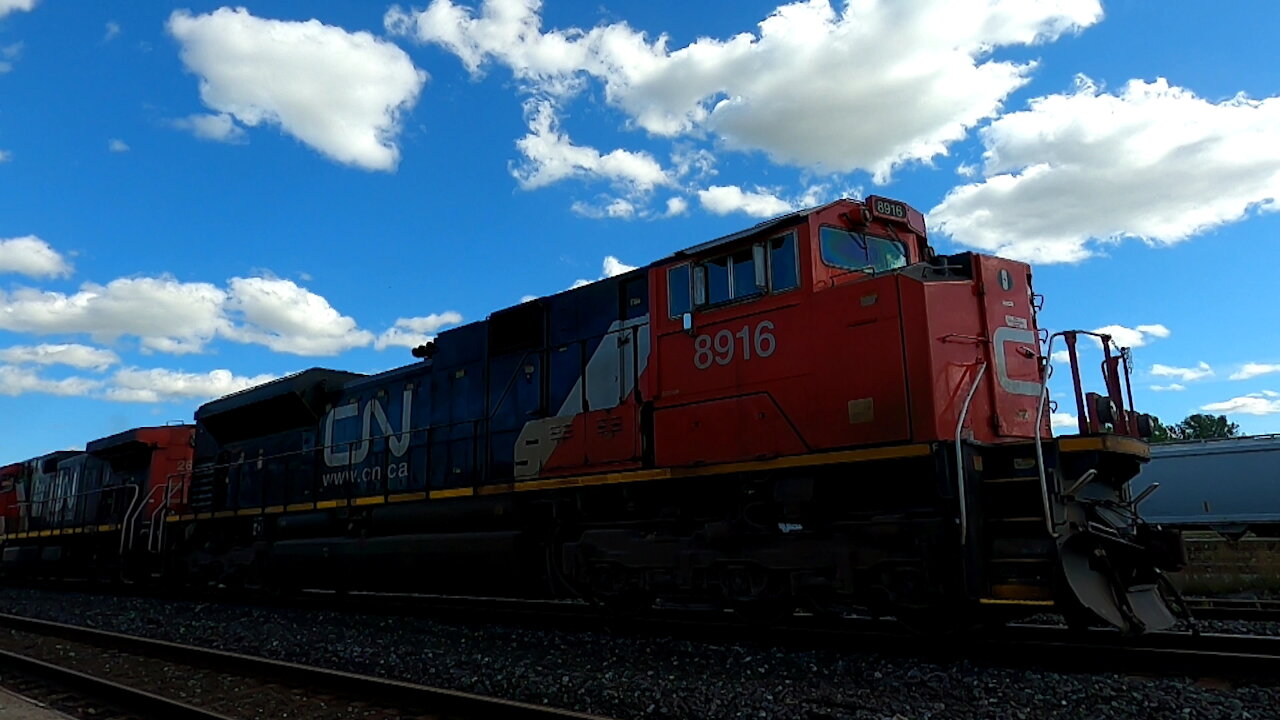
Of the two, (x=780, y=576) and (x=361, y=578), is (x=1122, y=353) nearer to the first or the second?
(x=780, y=576)

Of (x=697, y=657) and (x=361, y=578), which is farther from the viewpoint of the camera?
(x=361, y=578)

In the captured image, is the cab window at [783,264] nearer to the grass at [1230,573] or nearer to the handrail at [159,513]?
the grass at [1230,573]

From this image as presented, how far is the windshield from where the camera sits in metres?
7.29

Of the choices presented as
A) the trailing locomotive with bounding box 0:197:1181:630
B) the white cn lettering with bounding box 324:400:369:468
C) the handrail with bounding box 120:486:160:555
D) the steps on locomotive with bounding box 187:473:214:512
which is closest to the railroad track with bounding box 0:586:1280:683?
the trailing locomotive with bounding box 0:197:1181:630

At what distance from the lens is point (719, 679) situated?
19.0 ft

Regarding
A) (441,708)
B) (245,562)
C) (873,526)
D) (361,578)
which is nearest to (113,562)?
(245,562)

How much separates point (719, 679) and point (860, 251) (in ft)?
12.9

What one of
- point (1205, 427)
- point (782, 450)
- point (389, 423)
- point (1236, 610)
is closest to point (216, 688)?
point (782, 450)

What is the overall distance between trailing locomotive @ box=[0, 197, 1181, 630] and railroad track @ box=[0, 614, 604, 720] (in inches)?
105

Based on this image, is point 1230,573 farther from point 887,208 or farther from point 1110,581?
point 887,208

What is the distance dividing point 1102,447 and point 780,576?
2652mm

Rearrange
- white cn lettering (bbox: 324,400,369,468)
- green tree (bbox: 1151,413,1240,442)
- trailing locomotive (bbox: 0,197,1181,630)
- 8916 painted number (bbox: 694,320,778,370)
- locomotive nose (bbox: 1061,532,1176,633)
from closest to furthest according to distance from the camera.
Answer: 1. locomotive nose (bbox: 1061,532,1176,633)
2. trailing locomotive (bbox: 0,197,1181,630)
3. 8916 painted number (bbox: 694,320,778,370)
4. white cn lettering (bbox: 324,400,369,468)
5. green tree (bbox: 1151,413,1240,442)

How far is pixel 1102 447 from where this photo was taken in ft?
19.0

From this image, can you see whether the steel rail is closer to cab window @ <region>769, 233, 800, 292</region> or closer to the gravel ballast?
the gravel ballast
